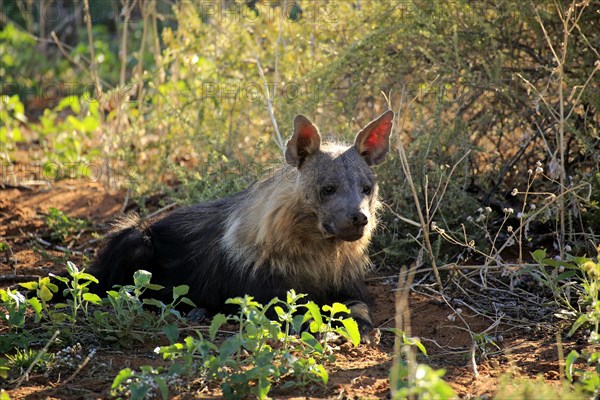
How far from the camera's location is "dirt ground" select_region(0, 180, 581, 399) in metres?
4.11

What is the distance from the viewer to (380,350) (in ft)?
16.2

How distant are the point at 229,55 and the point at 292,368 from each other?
4582mm

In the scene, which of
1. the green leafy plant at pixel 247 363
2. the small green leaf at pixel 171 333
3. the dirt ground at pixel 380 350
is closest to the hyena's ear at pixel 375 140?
the dirt ground at pixel 380 350

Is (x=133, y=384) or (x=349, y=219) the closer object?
(x=133, y=384)

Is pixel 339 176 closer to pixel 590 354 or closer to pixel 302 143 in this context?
pixel 302 143

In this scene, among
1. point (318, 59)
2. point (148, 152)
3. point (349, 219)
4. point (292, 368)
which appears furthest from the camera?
point (148, 152)

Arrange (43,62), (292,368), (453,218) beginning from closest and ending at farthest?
(292,368) → (453,218) → (43,62)

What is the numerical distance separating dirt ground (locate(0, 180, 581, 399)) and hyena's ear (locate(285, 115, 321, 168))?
4.12ft

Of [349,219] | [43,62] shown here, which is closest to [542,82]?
[349,219]

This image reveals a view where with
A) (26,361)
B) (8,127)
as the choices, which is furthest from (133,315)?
(8,127)

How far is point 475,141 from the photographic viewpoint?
23.0ft

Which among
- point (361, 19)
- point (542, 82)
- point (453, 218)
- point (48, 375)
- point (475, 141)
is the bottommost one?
point (48, 375)

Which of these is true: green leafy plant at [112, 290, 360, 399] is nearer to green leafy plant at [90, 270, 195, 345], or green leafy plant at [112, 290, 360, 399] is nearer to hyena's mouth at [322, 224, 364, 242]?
green leafy plant at [90, 270, 195, 345]

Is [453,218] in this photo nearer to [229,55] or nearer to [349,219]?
[349,219]
